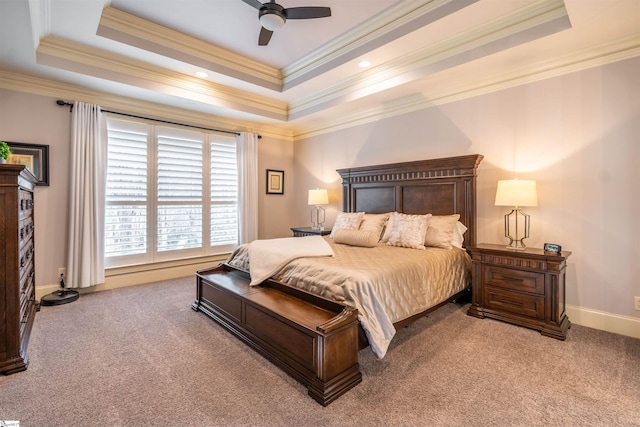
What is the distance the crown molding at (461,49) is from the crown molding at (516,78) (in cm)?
52

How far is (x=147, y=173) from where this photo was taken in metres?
4.38

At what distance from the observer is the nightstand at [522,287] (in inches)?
105

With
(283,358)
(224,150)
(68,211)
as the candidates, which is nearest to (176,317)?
(283,358)

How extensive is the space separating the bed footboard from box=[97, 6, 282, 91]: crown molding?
9.15 ft

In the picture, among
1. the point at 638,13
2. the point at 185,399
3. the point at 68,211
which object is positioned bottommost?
the point at 185,399

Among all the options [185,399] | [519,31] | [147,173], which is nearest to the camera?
[185,399]

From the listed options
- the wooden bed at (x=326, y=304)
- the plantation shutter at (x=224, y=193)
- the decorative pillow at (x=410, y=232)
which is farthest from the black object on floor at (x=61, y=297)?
the decorative pillow at (x=410, y=232)

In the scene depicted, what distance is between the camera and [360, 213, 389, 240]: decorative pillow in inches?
153

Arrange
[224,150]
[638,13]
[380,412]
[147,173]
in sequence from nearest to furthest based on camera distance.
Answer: [380,412] → [638,13] → [147,173] → [224,150]

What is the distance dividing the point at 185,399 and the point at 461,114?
4003 millimetres

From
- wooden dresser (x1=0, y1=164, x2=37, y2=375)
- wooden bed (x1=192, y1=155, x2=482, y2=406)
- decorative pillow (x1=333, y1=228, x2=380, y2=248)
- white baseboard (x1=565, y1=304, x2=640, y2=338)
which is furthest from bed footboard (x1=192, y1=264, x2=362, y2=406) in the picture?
white baseboard (x1=565, y1=304, x2=640, y2=338)

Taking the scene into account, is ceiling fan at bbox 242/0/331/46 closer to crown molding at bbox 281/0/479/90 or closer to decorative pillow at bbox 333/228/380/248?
crown molding at bbox 281/0/479/90

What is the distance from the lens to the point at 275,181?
5.93m

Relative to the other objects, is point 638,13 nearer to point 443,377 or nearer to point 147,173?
point 443,377
